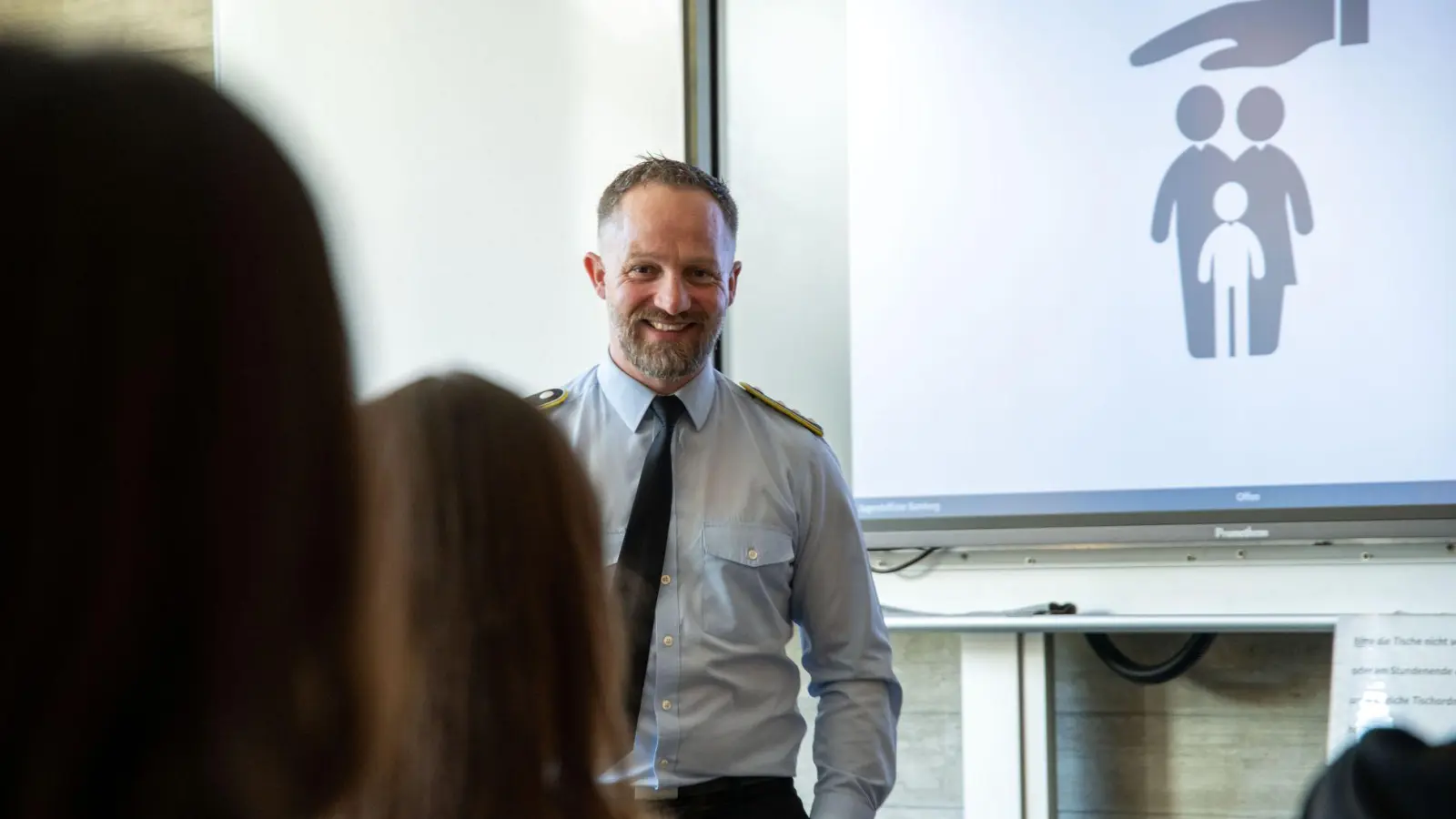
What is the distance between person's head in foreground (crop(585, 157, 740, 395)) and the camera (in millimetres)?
2279

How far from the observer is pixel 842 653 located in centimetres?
227

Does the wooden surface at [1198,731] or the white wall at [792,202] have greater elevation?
the white wall at [792,202]

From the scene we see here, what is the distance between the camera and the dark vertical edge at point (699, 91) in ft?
10.4

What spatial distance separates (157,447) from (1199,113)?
2.61m

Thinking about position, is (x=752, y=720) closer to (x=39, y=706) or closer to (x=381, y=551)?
(x=381, y=551)

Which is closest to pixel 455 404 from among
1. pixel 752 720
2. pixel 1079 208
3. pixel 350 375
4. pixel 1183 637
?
pixel 350 375

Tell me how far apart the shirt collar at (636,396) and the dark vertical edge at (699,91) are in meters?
0.78

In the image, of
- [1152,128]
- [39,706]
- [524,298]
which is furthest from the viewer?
[524,298]

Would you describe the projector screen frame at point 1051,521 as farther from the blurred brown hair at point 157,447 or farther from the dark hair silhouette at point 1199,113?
the blurred brown hair at point 157,447

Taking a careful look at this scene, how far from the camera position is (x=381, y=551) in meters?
0.77

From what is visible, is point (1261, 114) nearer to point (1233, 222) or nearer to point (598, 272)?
point (1233, 222)

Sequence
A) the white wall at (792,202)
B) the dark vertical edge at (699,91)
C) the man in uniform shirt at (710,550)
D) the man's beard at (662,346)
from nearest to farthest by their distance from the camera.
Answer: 1. the man in uniform shirt at (710,550)
2. the man's beard at (662,346)
3. the white wall at (792,202)
4. the dark vertical edge at (699,91)

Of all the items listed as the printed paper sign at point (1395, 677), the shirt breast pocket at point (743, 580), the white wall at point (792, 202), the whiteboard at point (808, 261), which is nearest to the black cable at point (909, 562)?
the whiteboard at point (808, 261)

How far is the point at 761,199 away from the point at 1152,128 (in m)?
0.83
